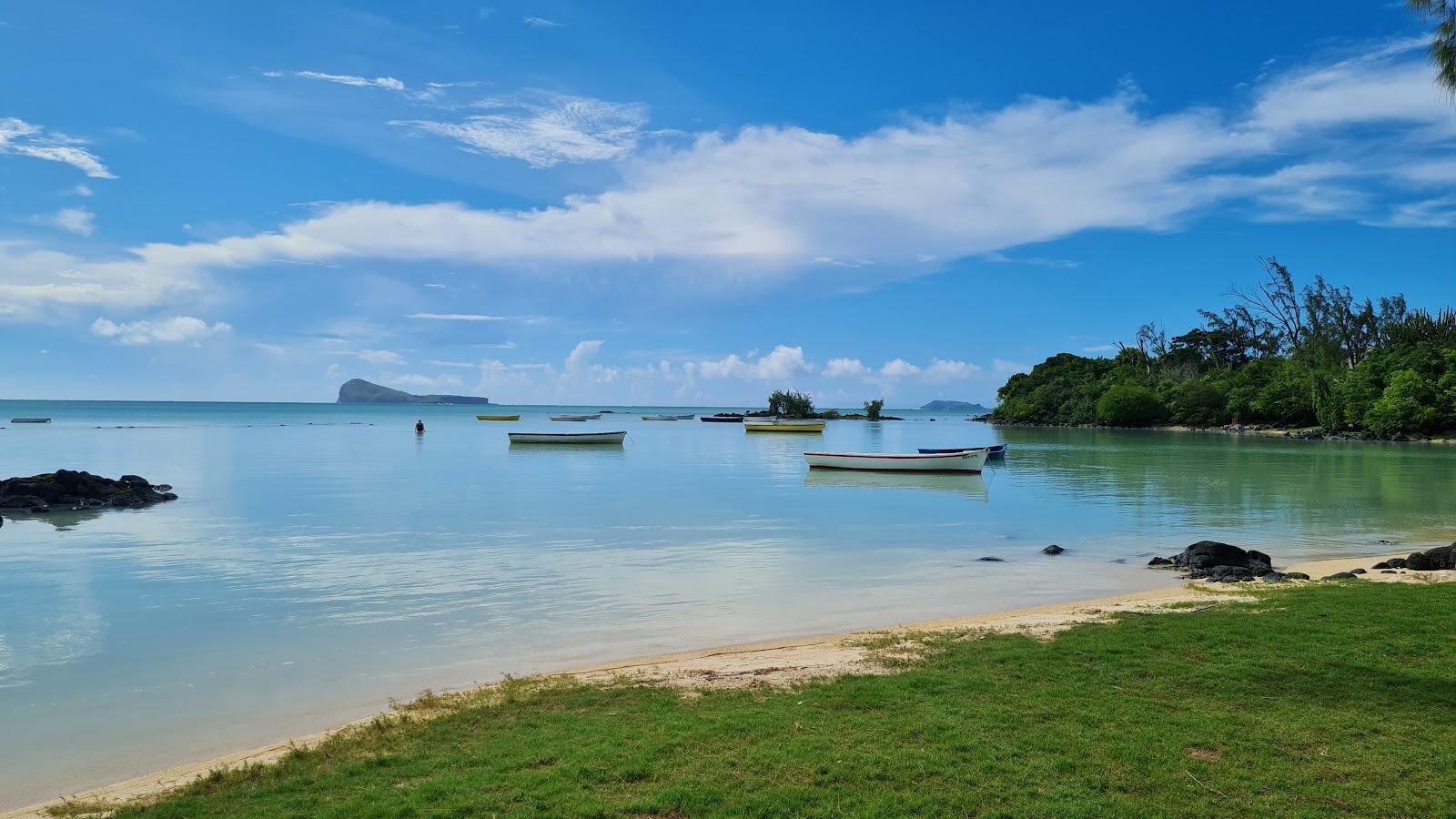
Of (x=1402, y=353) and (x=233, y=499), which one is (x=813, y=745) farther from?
(x=1402, y=353)

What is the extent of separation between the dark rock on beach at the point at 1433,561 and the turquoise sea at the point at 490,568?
3361mm

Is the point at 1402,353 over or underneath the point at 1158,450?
over

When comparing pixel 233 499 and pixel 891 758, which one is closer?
pixel 891 758

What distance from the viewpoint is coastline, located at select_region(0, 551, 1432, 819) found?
260 inches

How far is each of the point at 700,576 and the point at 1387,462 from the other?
4668 centimetres

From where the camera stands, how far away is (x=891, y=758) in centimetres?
577

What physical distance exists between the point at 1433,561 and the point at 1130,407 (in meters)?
99.8

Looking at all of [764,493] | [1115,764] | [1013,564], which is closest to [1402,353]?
[764,493]

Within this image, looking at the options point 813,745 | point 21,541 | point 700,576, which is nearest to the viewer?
point 813,745

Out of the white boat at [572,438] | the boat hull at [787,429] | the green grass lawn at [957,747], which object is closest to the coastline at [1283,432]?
the boat hull at [787,429]

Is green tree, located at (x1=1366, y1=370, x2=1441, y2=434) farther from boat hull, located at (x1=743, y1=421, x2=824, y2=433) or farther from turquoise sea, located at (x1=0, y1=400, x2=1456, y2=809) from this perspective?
boat hull, located at (x1=743, y1=421, x2=824, y2=433)

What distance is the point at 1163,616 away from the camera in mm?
10430

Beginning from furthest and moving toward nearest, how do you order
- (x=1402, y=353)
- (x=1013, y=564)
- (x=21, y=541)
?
(x=1402, y=353) < (x=21, y=541) < (x=1013, y=564)

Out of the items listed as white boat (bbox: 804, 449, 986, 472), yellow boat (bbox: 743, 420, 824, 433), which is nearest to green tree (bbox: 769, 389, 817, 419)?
yellow boat (bbox: 743, 420, 824, 433)
